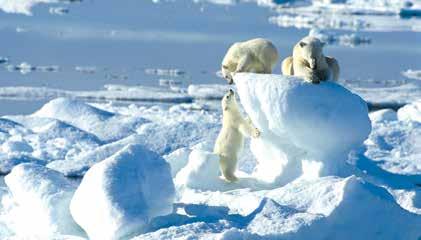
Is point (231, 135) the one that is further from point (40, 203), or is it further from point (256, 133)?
point (40, 203)

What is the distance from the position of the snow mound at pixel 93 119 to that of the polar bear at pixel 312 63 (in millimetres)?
5580

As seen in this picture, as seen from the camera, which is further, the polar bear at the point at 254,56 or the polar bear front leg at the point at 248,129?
the polar bear at the point at 254,56

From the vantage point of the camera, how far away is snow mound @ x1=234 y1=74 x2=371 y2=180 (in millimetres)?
6465

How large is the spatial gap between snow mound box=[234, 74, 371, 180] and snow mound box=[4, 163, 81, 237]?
1314 mm

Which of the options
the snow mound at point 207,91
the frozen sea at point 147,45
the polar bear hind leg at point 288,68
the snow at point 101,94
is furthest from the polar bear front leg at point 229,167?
the snow mound at point 207,91

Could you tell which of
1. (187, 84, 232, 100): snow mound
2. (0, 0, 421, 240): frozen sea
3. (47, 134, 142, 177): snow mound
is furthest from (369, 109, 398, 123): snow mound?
A: (187, 84, 232, 100): snow mound

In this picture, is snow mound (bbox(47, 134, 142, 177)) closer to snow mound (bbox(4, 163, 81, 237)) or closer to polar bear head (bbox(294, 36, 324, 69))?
snow mound (bbox(4, 163, 81, 237))

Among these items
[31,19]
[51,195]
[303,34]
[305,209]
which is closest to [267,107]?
[305,209]

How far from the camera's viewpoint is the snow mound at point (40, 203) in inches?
248

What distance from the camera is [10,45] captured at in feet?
88.1

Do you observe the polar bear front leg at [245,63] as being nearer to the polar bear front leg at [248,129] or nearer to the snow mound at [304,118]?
the snow mound at [304,118]

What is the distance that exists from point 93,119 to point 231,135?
20.4 ft

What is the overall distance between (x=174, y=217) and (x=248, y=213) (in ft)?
1.40

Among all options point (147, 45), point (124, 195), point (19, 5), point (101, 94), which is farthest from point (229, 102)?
point (19, 5)
